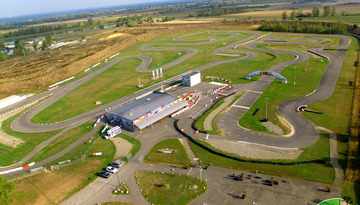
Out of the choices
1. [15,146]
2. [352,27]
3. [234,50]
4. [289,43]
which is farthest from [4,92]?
[352,27]

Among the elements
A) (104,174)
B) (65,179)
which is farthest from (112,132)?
(65,179)

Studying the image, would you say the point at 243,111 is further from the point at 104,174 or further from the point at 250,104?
the point at 104,174

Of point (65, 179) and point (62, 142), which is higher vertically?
point (62, 142)

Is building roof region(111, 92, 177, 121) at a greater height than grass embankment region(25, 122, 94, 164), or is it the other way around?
building roof region(111, 92, 177, 121)

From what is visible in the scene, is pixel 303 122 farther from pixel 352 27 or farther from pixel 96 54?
pixel 352 27

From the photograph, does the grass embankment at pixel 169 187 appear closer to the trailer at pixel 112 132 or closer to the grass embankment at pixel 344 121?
the trailer at pixel 112 132

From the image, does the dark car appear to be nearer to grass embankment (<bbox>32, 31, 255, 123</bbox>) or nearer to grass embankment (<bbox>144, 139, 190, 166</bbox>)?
grass embankment (<bbox>144, 139, 190, 166</bbox>)

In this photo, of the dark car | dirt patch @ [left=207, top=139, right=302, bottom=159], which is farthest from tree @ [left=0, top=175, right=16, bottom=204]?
dirt patch @ [left=207, top=139, right=302, bottom=159]
